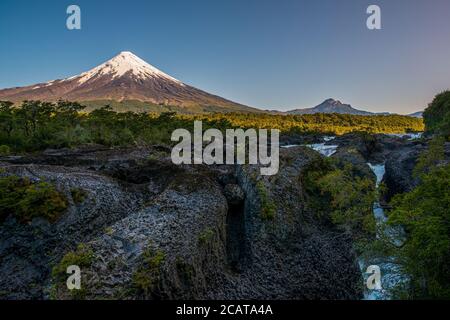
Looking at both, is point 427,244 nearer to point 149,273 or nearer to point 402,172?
point 149,273

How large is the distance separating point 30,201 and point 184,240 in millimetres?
6434

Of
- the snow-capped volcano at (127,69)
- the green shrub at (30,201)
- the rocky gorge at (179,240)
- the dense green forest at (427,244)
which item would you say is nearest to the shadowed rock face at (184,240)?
the rocky gorge at (179,240)

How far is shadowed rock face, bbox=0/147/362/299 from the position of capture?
447 inches

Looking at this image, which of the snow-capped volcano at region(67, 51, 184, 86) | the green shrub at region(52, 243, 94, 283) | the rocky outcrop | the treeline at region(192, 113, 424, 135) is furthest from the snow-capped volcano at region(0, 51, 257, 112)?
the green shrub at region(52, 243, 94, 283)

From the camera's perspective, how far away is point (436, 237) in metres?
9.87

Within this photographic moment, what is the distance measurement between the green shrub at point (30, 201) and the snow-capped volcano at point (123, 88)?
450ft

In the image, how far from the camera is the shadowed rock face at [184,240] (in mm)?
11359

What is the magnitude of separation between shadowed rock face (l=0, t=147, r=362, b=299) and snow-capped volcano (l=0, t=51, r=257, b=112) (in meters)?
136

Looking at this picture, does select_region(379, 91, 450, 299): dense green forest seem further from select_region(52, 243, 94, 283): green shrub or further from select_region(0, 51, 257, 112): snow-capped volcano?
select_region(0, 51, 257, 112): snow-capped volcano

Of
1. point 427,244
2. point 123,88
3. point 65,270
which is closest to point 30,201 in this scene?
point 65,270

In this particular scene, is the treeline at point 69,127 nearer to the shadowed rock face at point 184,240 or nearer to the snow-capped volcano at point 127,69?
the shadowed rock face at point 184,240
